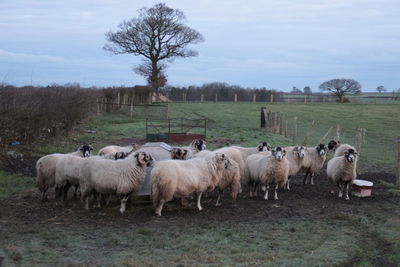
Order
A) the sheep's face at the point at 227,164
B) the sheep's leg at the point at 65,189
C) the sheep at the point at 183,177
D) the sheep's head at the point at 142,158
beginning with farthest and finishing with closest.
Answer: the sheep's face at the point at 227,164 → the sheep's leg at the point at 65,189 → the sheep's head at the point at 142,158 → the sheep at the point at 183,177

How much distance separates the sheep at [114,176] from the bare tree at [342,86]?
236 ft

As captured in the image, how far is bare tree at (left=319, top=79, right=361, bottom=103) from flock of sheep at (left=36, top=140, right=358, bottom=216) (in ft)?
224

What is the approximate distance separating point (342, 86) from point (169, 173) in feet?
243

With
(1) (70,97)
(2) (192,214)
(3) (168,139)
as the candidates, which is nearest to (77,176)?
(2) (192,214)

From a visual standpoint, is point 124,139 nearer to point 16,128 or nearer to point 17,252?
point 16,128

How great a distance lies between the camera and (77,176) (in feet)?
36.5

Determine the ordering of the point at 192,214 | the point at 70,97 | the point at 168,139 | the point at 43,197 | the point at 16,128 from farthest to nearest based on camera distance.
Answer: the point at 70,97 → the point at 168,139 → the point at 16,128 → the point at 43,197 → the point at 192,214

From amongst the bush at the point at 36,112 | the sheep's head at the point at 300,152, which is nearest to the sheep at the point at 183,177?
the sheep's head at the point at 300,152

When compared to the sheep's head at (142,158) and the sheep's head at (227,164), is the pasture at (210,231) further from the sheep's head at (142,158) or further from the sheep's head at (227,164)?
the sheep's head at (142,158)

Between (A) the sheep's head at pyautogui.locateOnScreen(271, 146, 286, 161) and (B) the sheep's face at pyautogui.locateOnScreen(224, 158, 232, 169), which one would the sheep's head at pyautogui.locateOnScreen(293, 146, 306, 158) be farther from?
(B) the sheep's face at pyautogui.locateOnScreen(224, 158, 232, 169)

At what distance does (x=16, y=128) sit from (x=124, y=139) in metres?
7.38

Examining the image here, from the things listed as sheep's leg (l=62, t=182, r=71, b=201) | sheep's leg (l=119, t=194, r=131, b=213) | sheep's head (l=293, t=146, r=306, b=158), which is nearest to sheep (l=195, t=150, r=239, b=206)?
sheep's leg (l=119, t=194, r=131, b=213)

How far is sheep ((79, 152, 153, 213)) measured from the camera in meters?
10.5

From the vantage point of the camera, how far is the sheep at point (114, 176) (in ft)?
34.4
